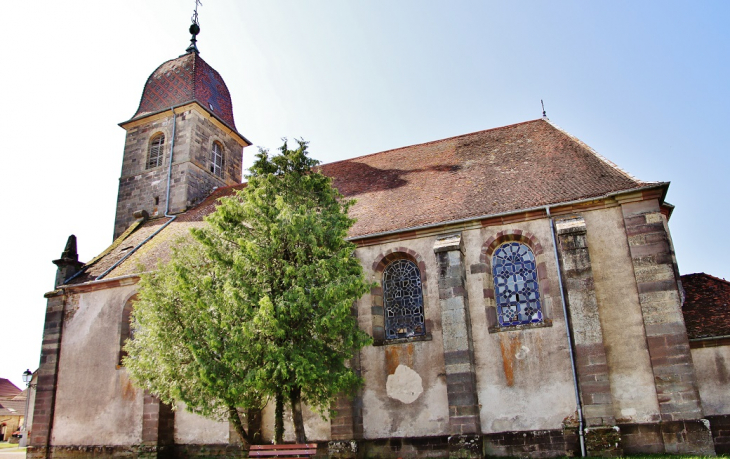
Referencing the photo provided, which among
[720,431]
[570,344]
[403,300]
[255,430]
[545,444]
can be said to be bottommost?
[545,444]

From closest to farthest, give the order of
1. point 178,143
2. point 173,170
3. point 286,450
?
point 286,450 < point 173,170 < point 178,143

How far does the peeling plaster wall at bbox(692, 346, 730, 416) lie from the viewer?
38.0 feet

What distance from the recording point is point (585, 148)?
603 inches

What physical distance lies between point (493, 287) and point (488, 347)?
147 cm

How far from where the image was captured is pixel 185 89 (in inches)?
926

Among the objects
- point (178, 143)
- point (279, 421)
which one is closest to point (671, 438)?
point (279, 421)

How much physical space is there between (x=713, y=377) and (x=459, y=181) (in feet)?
24.6

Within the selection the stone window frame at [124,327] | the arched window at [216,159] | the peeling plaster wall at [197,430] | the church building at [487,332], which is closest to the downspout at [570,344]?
the church building at [487,332]

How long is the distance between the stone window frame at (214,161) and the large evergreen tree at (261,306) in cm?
1126

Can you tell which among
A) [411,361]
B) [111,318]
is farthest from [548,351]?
[111,318]

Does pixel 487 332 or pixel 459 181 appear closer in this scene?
pixel 487 332

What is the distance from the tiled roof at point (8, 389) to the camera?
48.9m

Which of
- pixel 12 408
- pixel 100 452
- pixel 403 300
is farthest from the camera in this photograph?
pixel 12 408

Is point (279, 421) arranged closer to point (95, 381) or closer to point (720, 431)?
point (95, 381)
